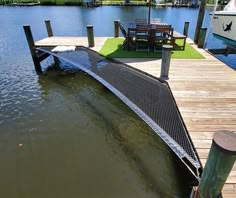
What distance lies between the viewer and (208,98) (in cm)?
430

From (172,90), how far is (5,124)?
13.7 ft

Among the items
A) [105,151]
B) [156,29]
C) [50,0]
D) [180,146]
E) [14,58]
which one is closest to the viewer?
[180,146]

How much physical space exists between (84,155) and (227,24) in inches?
307

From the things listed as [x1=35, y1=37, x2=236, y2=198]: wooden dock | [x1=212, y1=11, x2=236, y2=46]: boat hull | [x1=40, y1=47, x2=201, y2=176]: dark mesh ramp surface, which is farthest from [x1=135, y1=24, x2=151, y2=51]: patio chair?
[x1=212, y1=11, x2=236, y2=46]: boat hull

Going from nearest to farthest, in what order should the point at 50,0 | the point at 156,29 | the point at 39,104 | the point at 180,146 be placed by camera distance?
the point at 180,146 < the point at 39,104 < the point at 156,29 < the point at 50,0

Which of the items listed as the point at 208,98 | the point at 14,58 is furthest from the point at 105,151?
the point at 14,58

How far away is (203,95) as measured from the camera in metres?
4.43

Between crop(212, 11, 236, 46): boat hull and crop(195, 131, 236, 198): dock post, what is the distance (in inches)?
286

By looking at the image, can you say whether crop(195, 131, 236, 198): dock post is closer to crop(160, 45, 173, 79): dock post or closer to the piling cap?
the piling cap

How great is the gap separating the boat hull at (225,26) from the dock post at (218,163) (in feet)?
23.8

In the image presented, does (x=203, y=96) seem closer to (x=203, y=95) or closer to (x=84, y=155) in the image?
(x=203, y=95)

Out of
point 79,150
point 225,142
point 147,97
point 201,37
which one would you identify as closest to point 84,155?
point 79,150

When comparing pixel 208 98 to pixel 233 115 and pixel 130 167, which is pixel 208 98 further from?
pixel 130 167

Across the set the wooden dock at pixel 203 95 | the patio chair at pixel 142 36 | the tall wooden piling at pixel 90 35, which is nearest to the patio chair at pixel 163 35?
the patio chair at pixel 142 36
